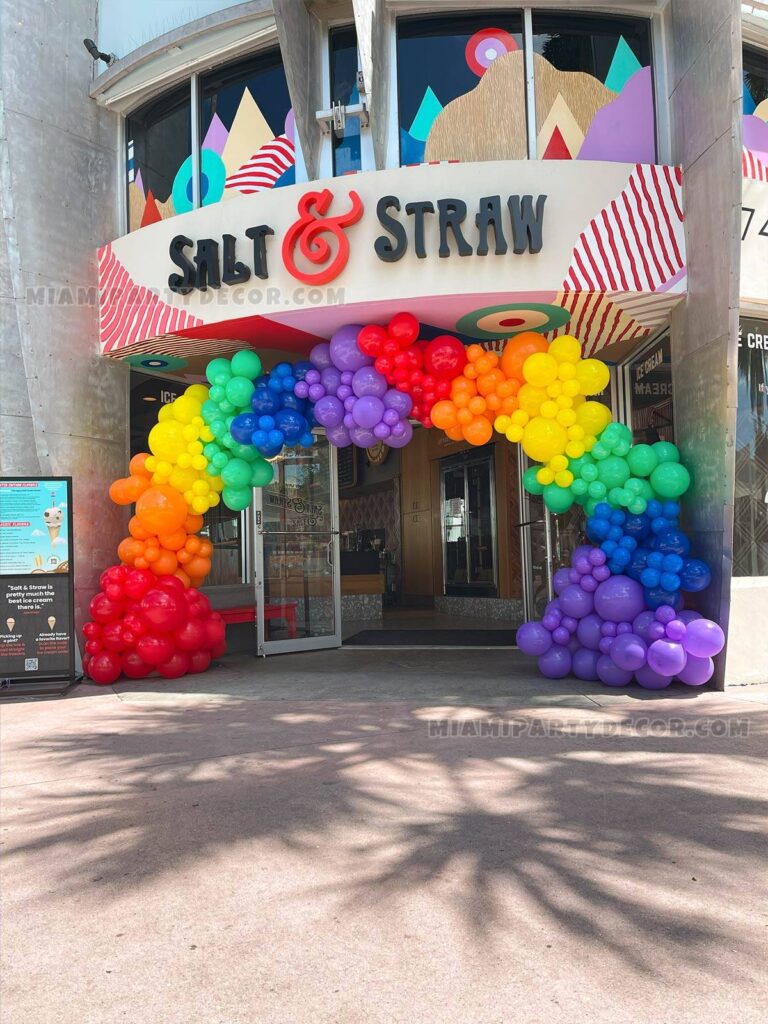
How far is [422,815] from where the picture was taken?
10.9 feet

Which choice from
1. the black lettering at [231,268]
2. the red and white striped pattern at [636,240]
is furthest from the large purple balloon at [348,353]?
the red and white striped pattern at [636,240]

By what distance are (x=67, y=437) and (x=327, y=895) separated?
19.3 ft

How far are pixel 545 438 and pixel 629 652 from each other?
5.44ft

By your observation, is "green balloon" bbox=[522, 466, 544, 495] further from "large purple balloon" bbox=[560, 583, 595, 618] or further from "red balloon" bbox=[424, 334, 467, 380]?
"red balloon" bbox=[424, 334, 467, 380]

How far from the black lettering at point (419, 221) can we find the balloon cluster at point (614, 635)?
2588 millimetres

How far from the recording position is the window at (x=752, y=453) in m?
6.12

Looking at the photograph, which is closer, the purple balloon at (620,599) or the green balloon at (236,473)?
the purple balloon at (620,599)

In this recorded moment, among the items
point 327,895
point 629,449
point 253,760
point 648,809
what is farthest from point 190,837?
point 629,449

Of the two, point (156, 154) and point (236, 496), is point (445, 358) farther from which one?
point (156, 154)

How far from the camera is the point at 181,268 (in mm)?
6797

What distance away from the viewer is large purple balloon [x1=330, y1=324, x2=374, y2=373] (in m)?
6.35

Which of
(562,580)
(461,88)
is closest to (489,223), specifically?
(461,88)

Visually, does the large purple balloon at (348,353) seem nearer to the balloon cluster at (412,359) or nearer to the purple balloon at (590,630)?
the balloon cluster at (412,359)

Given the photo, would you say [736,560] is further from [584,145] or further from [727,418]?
[584,145]
